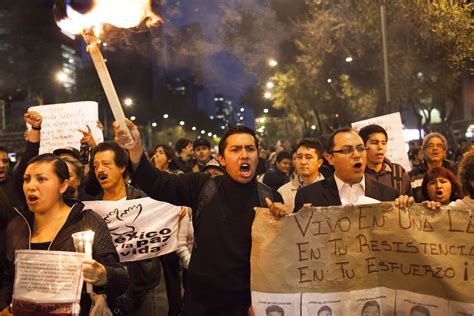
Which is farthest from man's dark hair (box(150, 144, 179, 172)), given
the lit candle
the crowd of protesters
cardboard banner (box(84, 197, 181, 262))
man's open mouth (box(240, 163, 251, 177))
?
the lit candle

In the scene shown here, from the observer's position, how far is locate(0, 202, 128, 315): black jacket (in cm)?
322

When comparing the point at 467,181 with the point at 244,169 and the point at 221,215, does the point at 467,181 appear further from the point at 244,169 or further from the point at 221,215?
the point at 221,215

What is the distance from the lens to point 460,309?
3.03 meters

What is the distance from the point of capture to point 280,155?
9523 millimetres

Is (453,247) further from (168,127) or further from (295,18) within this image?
(168,127)

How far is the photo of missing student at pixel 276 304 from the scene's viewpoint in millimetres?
3199

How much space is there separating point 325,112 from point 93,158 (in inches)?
1158

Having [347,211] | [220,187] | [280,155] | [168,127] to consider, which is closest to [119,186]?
[220,187]

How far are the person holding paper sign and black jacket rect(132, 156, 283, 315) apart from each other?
460 mm

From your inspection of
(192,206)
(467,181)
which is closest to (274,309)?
(192,206)

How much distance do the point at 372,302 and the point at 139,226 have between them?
224 centimetres

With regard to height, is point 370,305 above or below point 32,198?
below

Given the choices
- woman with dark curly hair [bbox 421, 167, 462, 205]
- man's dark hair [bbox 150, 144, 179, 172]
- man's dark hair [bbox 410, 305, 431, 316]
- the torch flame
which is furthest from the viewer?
man's dark hair [bbox 150, 144, 179, 172]

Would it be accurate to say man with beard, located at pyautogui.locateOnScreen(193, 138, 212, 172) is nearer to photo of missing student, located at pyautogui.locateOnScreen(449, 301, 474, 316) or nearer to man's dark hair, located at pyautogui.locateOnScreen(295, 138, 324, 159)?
man's dark hair, located at pyautogui.locateOnScreen(295, 138, 324, 159)
